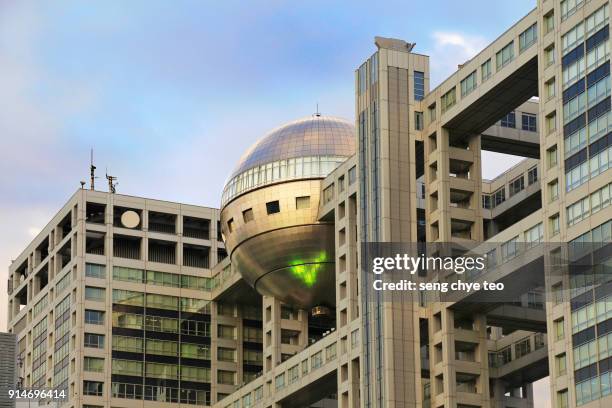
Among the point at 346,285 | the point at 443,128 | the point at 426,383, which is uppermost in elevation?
the point at 443,128

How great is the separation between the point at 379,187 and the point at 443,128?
710 centimetres

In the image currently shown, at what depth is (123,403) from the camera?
16525 centimetres

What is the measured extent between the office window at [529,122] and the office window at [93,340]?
2177 inches

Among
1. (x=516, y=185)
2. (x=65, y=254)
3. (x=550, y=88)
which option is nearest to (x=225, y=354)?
(x=65, y=254)

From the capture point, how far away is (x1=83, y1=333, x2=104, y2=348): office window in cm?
16600

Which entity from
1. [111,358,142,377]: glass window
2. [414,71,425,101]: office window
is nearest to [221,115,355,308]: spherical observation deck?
[414,71,425,101]: office window

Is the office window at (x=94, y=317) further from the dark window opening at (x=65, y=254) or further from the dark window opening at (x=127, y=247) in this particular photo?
the dark window opening at (x=65, y=254)

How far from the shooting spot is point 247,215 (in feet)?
486

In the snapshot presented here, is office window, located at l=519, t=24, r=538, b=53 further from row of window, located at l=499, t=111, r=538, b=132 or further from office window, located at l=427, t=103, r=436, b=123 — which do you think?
row of window, located at l=499, t=111, r=538, b=132

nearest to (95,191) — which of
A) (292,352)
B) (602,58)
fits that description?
(292,352)

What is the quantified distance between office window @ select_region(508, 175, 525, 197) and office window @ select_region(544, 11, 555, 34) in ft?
116

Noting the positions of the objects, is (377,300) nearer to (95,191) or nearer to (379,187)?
(379,187)

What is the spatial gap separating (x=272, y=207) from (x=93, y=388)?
1287 inches

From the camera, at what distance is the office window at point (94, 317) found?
167 metres
